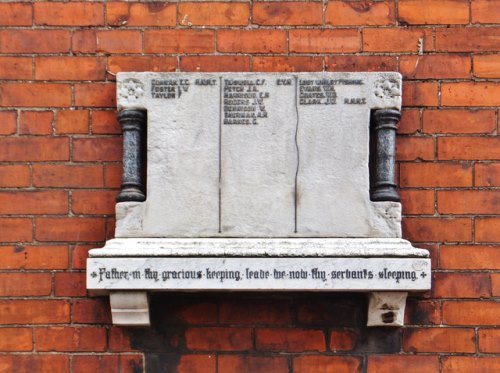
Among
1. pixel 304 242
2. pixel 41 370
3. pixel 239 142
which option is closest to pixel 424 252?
pixel 304 242

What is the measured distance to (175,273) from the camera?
276cm

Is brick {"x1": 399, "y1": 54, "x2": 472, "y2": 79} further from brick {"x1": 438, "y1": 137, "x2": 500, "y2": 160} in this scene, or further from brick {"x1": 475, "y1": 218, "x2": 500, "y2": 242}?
brick {"x1": 475, "y1": 218, "x2": 500, "y2": 242}

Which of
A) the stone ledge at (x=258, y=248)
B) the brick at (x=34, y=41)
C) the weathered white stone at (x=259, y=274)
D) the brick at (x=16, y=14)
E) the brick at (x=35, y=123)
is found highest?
the brick at (x=16, y=14)

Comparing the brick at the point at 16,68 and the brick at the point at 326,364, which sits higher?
the brick at the point at 16,68

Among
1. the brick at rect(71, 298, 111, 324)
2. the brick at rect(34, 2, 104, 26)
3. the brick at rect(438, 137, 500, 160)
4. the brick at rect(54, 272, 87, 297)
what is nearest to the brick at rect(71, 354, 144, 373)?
the brick at rect(71, 298, 111, 324)

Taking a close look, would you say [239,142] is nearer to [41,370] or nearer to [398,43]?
[398,43]

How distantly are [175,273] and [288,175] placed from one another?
0.53m

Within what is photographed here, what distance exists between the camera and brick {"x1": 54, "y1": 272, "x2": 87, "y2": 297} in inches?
115

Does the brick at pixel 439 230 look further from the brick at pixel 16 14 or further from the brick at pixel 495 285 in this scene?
the brick at pixel 16 14

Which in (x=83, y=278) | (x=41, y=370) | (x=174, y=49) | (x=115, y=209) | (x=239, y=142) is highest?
(x=174, y=49)

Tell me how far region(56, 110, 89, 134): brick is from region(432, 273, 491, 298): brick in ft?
4.58

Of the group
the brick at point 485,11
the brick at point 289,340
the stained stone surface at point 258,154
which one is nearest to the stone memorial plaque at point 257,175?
the stained stone surface at point 258,154

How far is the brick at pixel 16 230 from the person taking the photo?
2.93 meters

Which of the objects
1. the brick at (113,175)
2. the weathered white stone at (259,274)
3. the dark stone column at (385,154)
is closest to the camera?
the weathered white stone at (259,274)
